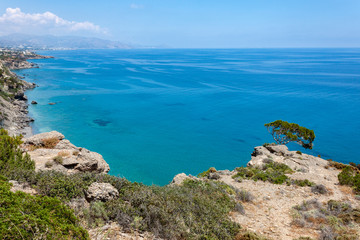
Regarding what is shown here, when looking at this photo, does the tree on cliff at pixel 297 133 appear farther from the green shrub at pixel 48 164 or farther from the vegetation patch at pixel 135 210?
the green shrub at pixel 48 164

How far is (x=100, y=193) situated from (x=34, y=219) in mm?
3216

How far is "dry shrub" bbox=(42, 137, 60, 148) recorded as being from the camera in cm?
1874

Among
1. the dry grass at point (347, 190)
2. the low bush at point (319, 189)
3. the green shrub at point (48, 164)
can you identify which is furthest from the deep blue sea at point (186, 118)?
the dry grass at point (347, 190)

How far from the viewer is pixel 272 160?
72.8 feet

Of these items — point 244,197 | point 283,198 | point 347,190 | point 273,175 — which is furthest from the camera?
point 273,175

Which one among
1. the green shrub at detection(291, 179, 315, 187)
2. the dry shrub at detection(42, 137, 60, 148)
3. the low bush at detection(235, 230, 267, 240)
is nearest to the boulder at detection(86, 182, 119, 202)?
the low bush at detection(235, 230, 267, 240)

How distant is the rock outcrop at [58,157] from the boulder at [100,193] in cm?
524

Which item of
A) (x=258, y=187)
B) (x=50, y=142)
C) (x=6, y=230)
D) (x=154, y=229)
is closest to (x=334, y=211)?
(x=258, y=187)

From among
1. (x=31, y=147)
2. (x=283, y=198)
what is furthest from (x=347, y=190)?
(x=31, y=147)

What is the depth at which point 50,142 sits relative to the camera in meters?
19.0

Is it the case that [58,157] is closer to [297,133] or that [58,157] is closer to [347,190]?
[347,190]

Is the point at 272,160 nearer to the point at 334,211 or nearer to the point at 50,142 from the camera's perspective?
the point at 334,211

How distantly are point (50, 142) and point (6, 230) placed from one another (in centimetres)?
1590

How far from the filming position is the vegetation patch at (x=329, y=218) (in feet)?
29.5
